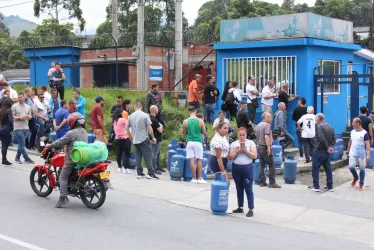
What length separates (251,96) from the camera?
735 inches

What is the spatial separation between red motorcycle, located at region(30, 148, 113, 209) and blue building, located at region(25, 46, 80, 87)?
64.8 feet

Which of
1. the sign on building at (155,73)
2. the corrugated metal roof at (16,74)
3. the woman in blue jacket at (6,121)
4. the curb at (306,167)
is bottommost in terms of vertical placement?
the curb at (306,167)

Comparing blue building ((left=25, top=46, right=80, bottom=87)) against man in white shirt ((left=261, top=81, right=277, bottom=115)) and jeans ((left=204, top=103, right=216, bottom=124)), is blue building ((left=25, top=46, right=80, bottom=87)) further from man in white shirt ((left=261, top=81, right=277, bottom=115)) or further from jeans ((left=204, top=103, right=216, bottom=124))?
man in white shirt ((left=261, top=81, right=277, bottom=115))

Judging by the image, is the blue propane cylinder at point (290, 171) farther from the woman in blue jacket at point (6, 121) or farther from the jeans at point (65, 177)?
the woman in blue jacket at point (6, 121)

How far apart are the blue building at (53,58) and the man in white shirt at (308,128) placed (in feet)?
56.8

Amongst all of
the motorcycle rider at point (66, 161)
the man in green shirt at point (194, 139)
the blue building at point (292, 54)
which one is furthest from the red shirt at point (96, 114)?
the blue building at point (292, 54)

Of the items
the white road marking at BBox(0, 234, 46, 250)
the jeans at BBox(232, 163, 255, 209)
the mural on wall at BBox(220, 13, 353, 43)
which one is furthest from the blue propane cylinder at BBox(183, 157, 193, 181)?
the mural on wall at BBox(220, 13, 353, 43)

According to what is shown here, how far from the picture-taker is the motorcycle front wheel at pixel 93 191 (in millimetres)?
9969

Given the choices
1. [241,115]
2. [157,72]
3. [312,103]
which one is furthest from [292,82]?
[157,72]

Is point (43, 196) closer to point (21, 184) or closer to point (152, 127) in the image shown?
point (21, 184)

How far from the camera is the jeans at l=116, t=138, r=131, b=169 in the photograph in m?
14.3

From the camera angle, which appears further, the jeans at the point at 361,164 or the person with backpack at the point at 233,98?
the person with backpack at the point at 233,98

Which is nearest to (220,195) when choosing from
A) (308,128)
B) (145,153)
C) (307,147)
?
(145,153)

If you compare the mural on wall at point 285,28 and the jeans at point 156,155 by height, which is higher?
the mural on wall at point 285,28
